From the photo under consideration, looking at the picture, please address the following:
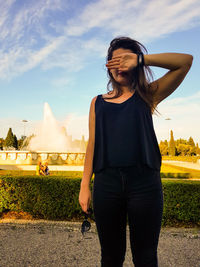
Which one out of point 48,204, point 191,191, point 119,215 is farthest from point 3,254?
point 191,191

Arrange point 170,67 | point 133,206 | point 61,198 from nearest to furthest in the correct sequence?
point 133,206 < point 170,67 < point 61,198

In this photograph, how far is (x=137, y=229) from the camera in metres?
1.52

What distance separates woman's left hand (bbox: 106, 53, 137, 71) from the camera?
1.50 m

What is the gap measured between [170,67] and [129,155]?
666 millimetres

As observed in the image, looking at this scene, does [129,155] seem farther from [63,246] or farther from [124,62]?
[63,246]

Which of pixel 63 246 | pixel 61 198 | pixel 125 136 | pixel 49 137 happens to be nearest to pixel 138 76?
pixel 125 136

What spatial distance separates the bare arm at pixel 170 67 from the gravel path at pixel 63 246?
9.75 feet

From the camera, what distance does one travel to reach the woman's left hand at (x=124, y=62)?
150 centimetres

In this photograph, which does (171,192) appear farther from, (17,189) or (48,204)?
(17,189)

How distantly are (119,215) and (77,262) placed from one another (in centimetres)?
262

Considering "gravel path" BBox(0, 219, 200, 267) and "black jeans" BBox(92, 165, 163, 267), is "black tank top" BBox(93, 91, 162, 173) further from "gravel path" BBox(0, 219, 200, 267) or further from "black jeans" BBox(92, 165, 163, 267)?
"gravel path" BBox(0, 219, 200, 267)

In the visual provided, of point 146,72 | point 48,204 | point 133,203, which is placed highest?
point 146,72

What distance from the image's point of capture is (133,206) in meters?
1.49

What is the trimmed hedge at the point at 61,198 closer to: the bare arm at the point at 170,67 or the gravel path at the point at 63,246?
the gravel path at the point at 63,246
